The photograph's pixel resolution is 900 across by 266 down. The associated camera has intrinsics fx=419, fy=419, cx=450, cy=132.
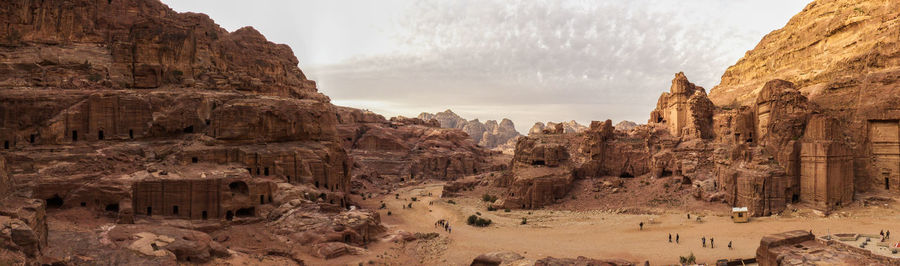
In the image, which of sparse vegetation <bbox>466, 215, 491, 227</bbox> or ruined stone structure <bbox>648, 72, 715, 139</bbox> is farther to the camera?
ruined stone structure <bbox>648, 72, 715, 139</bbox>

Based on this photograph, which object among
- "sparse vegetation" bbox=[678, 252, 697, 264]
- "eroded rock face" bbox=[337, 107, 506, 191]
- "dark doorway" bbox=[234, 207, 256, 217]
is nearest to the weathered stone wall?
"dark doorway" bbox=[234, 207, 256, 217]

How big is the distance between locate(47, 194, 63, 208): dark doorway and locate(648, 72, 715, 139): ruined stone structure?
166 ft

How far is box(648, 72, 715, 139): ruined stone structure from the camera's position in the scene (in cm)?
4162

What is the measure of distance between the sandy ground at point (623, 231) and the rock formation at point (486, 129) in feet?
397

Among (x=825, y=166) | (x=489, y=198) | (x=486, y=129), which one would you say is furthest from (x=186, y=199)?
(x=486, y=129)

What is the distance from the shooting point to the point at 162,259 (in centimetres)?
1764

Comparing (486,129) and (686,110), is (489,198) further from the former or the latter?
(486,129)

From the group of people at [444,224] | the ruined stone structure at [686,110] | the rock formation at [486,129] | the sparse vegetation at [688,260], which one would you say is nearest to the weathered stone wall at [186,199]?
the group of people at [444,224]

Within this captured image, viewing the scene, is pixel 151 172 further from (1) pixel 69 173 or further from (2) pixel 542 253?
(2) pixel 542 253

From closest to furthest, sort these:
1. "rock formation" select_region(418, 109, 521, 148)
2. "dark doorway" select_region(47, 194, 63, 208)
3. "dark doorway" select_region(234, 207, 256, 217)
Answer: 1. "dark doorway" select_region(47, 194, 63, 208)
2. "dark doorway" select_region(234, 207, 256, 217)
3. "rock formation" select_region(418, 109, 521, 148)

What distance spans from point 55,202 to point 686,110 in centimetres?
5249

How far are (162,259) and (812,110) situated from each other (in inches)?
1675

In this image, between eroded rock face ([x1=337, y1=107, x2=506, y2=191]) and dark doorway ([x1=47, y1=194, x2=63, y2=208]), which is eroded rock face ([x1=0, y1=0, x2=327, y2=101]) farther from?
eroded rock face ([x1=337, y1=107, x2=506, y2=191])

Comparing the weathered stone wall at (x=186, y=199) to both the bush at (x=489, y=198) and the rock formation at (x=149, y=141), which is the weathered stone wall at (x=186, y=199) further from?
the bush at (x=489, y=198)
